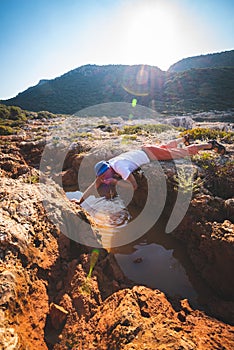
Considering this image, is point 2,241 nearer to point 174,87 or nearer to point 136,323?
point 136,323

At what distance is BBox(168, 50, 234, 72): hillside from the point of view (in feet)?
208

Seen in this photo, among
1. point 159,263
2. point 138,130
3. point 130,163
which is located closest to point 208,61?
point 138,130

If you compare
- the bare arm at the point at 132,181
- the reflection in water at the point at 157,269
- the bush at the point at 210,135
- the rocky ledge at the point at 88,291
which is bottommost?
the reflection in water at the point at 157,269

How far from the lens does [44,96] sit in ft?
176

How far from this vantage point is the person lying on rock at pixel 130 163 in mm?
3811

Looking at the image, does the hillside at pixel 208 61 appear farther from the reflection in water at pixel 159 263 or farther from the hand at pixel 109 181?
the reflection in water at pixel 159 263

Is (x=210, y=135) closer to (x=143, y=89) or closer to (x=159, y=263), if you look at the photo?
(x=159, y=263)

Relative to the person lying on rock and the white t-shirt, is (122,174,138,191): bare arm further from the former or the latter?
the white t-shirt

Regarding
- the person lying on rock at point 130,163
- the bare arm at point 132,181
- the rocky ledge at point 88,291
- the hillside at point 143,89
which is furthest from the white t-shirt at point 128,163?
the hillside at point 143,89

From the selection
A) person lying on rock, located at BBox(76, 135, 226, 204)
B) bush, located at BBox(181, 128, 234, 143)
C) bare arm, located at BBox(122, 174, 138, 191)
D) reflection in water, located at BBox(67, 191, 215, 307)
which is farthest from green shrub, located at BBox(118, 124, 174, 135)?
reflection in water, located at BBox(67, 191, 215, 307)

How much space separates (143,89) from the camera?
5062cm

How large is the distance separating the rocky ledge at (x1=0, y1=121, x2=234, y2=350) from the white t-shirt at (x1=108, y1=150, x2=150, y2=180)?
47.4 inches

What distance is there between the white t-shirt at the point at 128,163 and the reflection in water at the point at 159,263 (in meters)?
0.89

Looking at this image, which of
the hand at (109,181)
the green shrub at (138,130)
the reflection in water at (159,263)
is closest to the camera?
the reflection in water at (159,263)
